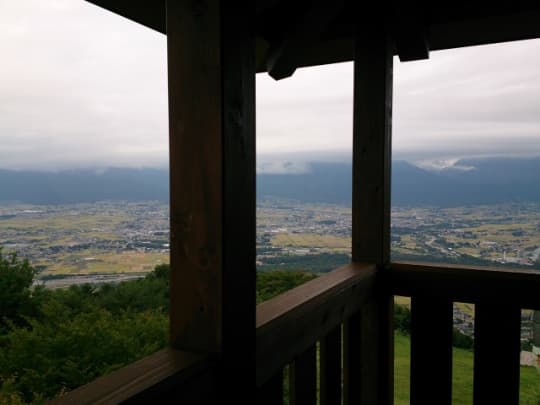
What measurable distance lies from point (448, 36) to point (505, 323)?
51.0 inches

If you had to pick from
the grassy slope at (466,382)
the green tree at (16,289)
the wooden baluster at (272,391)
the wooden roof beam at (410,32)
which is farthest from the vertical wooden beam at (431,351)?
the green tree at (16,289)

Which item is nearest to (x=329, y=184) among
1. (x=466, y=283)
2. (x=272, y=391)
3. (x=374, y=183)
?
(x=374, y=183)

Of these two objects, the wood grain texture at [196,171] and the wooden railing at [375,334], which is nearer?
the wood grain texture at [196,171]

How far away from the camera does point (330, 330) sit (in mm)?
1344

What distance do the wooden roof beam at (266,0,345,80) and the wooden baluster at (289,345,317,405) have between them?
119 cm

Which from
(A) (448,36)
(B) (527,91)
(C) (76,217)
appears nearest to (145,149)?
(C) (76,217)

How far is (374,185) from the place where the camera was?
1.75 m

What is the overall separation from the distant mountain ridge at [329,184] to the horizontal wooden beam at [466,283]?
1.07 m

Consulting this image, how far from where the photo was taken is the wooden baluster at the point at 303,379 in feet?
3.99

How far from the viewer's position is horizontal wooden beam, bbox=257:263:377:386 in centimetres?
101

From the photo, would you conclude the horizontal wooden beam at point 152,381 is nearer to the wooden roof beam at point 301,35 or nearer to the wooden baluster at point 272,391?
the wooden baluster at point 272,391

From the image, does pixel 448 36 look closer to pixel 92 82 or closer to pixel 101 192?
pixel 101 192

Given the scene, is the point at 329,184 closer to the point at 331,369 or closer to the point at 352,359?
the point at 352,359

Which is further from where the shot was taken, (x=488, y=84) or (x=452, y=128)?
(x=452, y=128)
